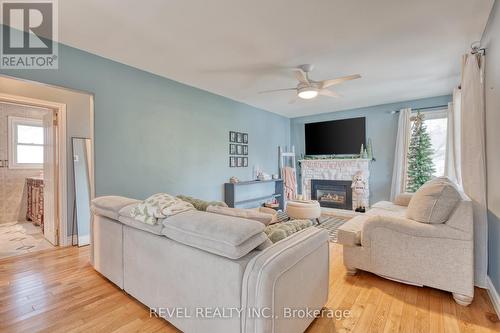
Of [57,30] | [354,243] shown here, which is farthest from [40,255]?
[354,243]

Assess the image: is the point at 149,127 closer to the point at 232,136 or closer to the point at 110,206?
the point at 110,206

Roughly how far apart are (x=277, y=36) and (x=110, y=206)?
2408 mm

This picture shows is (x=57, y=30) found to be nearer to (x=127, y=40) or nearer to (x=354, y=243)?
(x=127, y=40)

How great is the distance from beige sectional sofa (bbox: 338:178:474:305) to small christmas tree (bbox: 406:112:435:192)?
2.80m

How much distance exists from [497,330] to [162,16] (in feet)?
12.0

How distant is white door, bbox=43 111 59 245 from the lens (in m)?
3.25

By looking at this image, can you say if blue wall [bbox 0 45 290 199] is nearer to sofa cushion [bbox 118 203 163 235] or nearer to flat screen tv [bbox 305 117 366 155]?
sofa cushion [bbox 118 203 163 235]

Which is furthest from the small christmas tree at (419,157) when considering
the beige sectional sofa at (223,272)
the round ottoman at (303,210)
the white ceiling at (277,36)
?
the beige sectional sofa at (223,272)

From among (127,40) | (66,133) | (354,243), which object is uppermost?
(127,40)

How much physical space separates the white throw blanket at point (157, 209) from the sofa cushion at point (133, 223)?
0.16ft

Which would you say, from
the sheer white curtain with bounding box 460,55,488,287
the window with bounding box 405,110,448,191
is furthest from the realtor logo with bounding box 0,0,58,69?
the window with bounding box 405,110,448,191

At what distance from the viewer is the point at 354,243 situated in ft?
7.90

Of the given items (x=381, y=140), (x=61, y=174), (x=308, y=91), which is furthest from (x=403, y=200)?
(x=61, y=174)

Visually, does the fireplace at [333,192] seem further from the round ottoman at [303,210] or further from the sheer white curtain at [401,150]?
the round ottoman at [303,210]
